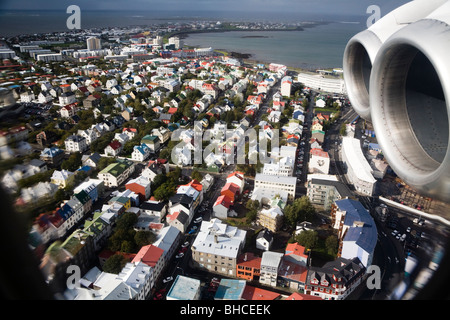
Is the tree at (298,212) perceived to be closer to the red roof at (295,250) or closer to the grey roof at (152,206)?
the red roof at (295,250)

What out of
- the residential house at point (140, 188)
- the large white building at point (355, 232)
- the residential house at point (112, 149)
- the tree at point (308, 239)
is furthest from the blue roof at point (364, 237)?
the residential house at point (112, 149)

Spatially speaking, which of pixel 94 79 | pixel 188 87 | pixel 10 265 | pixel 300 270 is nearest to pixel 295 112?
pixel 188 87

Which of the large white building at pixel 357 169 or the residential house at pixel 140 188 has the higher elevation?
the large white building at pixel 357 169

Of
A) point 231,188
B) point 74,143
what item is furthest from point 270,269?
point 74,143

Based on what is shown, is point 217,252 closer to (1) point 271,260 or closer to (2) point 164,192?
(1) point 271,260

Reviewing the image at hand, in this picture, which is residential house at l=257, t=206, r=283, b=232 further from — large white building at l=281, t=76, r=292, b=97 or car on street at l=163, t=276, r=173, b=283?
large white building at l=281, t=76, r=292, b=97

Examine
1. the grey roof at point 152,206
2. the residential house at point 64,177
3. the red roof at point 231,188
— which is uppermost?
the residential house at point 64,177

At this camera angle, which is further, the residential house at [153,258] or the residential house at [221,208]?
the residential house at [221,208]
